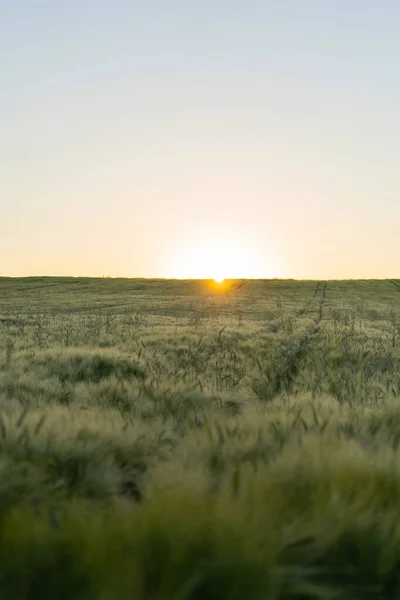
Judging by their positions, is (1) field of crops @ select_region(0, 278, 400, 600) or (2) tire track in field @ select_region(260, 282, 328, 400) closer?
(1) field of crops @ select_region(0, 278, 400, 600)

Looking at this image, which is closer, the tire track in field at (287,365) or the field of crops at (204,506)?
the field of crops at (204,506)

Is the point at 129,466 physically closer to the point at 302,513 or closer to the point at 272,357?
the point at 302,513

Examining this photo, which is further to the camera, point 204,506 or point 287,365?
point 287,365

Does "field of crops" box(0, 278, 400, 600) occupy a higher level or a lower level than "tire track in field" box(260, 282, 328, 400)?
higher

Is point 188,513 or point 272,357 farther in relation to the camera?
point 272,357

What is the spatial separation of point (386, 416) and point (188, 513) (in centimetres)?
235

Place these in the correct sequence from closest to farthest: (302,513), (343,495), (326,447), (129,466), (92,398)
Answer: (302,513) < (343,495) < (326,447) < (129,466) < (92,398)

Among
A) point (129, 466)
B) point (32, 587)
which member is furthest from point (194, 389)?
point (32, 587)

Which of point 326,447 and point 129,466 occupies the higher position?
point 326,447

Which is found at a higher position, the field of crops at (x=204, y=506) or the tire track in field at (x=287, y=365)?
the field of crops at (x=204, y=506)

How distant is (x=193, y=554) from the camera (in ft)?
5.16

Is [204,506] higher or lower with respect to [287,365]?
higher

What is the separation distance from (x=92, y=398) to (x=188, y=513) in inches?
143

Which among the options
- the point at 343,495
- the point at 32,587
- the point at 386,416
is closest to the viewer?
the point at 32,587
